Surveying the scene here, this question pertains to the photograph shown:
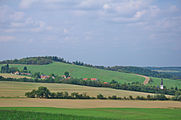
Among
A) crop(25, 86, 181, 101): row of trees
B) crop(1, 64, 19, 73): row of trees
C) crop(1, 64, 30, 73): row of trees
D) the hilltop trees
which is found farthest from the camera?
crop(1, 64, 30, 73): row of trees

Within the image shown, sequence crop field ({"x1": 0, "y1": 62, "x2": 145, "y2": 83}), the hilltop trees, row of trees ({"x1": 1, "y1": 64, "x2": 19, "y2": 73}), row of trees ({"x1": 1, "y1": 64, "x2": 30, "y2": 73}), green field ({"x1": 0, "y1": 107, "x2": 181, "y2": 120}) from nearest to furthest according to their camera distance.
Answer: green field ({"x1": 0, "y1": 107, "x2": 181, "y2": 120}), the hilltop trees, crop field ({"x1": 0, "y1": 62, "x2": 145, "y2": 83}), row of trees ({"x1": 1, "y1": 64, "x2": 19, "y2": 73}), row of trees ({"x1": 1, "y1": 64, "x2": 30, "y2": 73})

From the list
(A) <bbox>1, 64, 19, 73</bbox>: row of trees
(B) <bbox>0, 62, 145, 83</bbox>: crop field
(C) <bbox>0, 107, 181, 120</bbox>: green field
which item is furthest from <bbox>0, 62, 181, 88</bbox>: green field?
(C) <bbox>0, 107, 181, 120</bbox>: green field

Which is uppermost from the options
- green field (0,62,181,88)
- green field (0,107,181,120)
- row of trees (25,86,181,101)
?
green field (0,62,181,88)

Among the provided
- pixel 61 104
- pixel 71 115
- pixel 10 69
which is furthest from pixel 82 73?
pixel 71 115

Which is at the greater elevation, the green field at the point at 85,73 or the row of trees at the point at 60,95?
the green field at the point at 85,73

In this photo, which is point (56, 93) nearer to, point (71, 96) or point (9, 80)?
point (71, 96)

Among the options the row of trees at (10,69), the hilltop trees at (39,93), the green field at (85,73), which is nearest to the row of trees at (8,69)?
the row of trees at (10,69)

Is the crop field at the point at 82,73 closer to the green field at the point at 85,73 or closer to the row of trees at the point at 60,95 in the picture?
the green field at the point at 85,73

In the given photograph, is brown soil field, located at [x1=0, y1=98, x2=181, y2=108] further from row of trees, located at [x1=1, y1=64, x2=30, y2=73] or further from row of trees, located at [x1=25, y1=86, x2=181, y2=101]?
row of trees, located at [x1=1, y1=64, x2=30, y2=73]

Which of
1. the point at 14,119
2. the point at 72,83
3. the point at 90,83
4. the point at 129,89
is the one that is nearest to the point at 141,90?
the point at 129,89

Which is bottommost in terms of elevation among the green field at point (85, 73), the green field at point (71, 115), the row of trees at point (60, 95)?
the green field at point (71, 115)

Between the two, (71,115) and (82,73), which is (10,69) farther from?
(71,115)
